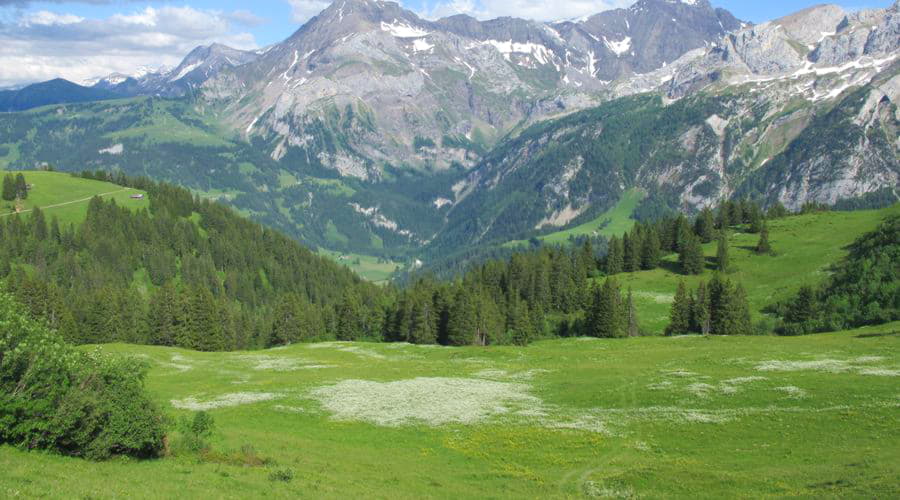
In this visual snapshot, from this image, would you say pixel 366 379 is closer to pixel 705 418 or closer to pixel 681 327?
pixel 705 418

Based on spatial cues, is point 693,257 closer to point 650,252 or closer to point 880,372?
point 650,252

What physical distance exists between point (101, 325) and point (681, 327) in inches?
4085

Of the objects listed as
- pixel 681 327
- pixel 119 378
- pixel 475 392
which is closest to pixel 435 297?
pixel 681 327

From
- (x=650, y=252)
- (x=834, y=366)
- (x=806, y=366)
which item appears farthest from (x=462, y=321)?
(x=834, y=366)

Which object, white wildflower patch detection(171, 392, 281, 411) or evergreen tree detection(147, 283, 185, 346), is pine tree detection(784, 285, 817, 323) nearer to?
white wildflower patch detection(171, 392, 281, 411)

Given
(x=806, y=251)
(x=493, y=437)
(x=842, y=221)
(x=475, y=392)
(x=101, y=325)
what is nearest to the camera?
(x=493, y=437)

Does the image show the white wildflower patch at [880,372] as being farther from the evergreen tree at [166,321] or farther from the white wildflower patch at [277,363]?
the evergreen tree at [166,321]

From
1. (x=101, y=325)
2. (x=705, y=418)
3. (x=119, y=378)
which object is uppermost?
(x=119, y=378)

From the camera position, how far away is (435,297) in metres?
125

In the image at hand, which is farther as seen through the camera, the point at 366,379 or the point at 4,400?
the point at 366,379

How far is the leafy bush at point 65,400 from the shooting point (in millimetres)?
28891

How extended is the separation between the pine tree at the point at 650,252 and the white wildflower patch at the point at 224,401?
400 feet

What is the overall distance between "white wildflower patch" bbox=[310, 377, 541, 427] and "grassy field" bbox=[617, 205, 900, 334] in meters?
66.1

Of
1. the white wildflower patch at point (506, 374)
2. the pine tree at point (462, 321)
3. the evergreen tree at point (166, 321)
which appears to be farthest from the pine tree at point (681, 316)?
the evergreen tree at point (166, 321)
